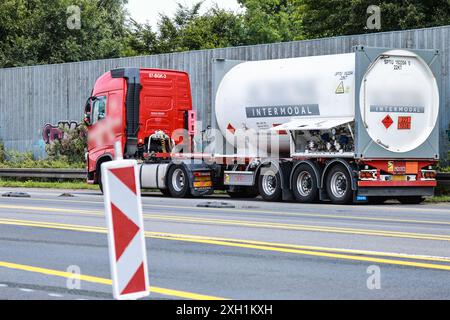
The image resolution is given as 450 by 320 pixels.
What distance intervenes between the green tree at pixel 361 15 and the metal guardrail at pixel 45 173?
46.1ft

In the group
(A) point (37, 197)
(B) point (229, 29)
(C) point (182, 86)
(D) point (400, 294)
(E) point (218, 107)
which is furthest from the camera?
(B) point (229, 29)

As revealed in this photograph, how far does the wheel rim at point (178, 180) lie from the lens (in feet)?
94.6

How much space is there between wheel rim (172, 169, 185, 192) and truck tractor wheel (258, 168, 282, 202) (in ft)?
8.47

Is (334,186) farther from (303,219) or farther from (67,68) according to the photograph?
(67,68)

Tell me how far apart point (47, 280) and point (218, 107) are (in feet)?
61.5

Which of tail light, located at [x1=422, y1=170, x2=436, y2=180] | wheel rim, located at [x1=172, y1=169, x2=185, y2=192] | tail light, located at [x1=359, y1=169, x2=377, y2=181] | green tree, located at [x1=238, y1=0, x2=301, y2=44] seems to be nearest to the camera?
tail light, located at [x1=359, y1=169, x2=377, y2=181]

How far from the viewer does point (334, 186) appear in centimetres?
2497

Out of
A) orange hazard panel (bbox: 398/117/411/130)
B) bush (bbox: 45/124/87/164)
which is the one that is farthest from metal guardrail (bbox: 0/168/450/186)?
orange hazard panel (bbox: 398/117/411/130)

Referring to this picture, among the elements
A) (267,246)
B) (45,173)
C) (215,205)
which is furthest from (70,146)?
(267,246)

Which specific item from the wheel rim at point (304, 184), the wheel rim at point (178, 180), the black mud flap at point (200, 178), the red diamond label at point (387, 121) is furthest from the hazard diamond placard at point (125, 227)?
the wheel rim at point (178, 180)

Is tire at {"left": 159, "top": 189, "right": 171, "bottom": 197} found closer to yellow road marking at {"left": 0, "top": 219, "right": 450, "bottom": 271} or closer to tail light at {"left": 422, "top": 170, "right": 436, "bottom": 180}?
tail light at {"left": 422, "top": 170, "right": 436, "bottom": 180}

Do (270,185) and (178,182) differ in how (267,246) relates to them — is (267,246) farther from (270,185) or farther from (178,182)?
(178,182)

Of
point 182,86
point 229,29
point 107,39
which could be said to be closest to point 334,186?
point 182,86

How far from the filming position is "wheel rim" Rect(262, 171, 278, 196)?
26828 mm
